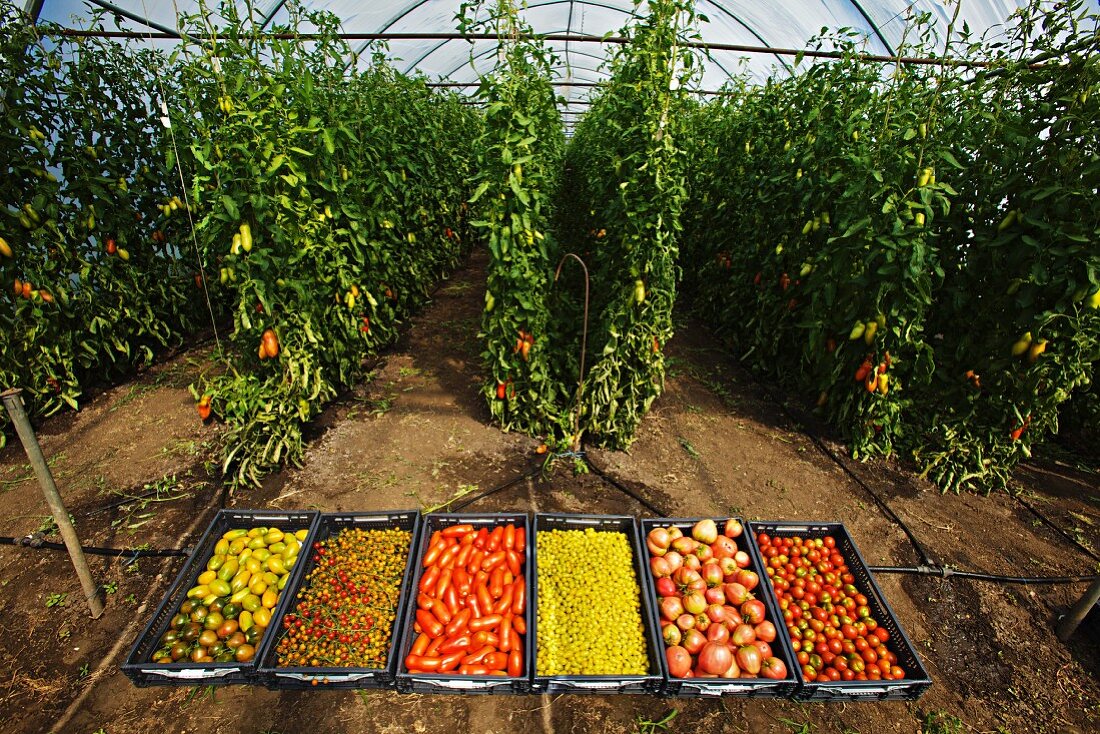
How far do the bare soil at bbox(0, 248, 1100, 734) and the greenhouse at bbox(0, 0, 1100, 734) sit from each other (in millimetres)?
21

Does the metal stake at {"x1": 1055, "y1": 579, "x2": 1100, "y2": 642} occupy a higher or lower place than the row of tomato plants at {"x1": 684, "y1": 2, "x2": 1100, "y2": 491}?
lower

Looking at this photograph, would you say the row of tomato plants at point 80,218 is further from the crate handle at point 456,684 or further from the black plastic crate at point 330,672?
the crate handle at point 456,684

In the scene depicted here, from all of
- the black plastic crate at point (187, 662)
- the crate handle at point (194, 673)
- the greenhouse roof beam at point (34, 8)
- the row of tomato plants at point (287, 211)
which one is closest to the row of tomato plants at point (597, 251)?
the row of tomato plants at point (287, 211)

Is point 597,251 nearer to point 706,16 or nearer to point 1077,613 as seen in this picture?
point 1077,613

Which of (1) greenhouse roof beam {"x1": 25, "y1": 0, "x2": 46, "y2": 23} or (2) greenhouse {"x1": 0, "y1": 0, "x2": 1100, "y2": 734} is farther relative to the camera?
(1) greenhouse roof beam {"x1": 25, "y1": 0, "x2": 46, "y2": 23}

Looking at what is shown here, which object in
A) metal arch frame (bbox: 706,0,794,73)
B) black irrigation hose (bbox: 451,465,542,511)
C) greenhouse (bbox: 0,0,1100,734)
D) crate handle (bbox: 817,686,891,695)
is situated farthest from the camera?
metal arch frame (bbox: 706,0,794,73)

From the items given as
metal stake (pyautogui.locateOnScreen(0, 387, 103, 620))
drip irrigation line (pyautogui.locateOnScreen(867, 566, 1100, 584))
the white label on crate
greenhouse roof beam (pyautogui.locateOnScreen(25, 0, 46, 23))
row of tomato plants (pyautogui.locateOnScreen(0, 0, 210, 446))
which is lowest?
drip irrigation line (pyautogui.locateOnScreen(867, 566, 1100, 584))

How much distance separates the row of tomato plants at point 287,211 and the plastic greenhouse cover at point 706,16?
2.14ft

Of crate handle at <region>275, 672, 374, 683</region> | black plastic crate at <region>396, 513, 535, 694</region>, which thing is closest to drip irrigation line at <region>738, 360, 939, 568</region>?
black plastic crate at <region>396, 513, 535, 694</region>

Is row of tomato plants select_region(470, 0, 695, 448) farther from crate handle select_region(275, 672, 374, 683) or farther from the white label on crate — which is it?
crate handle select_region(275, 672, 374, 683)

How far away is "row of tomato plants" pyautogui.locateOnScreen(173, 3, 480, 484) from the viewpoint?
2873 mm

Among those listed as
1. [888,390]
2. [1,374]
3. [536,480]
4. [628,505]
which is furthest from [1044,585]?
[1,374]

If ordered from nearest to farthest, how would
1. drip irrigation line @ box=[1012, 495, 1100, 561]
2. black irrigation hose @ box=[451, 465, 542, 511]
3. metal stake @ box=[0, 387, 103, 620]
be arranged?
1. metal stake @ box=[0, 387, 103, 620]
2. drip irrigation line @ box=[1012, 495, 1100, 561]
3. black irrigation hose @ box=[451, 465, 542, 511]

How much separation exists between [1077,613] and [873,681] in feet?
4.54
